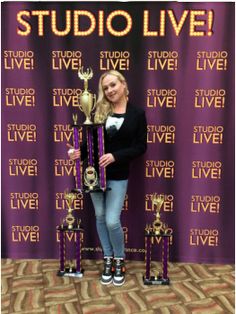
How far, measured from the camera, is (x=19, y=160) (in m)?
3.11

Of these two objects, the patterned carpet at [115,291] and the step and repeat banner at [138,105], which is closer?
the patterned carpet at [115,291]

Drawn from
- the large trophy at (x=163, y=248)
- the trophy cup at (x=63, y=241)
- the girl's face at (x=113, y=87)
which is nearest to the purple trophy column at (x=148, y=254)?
the large trophy at (x=163, y=248)

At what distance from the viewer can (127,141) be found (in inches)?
105

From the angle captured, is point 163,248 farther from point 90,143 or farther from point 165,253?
point 90,143

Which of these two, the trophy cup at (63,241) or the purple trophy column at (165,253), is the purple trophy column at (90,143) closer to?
the trophy cup at (63,241)

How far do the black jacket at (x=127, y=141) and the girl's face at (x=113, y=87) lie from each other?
121 mm

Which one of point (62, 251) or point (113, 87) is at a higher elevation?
point (113, 87)

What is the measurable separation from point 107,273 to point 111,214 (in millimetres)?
497

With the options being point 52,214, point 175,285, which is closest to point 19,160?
point 52,214

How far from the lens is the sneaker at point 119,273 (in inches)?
110

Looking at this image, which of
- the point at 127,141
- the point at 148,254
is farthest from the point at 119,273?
the point at 127,141

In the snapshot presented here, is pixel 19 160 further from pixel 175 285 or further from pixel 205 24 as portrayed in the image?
pixel 205 24

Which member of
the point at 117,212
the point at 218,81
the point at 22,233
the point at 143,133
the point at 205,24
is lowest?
the point at 22,233

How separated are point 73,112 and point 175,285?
158cm
